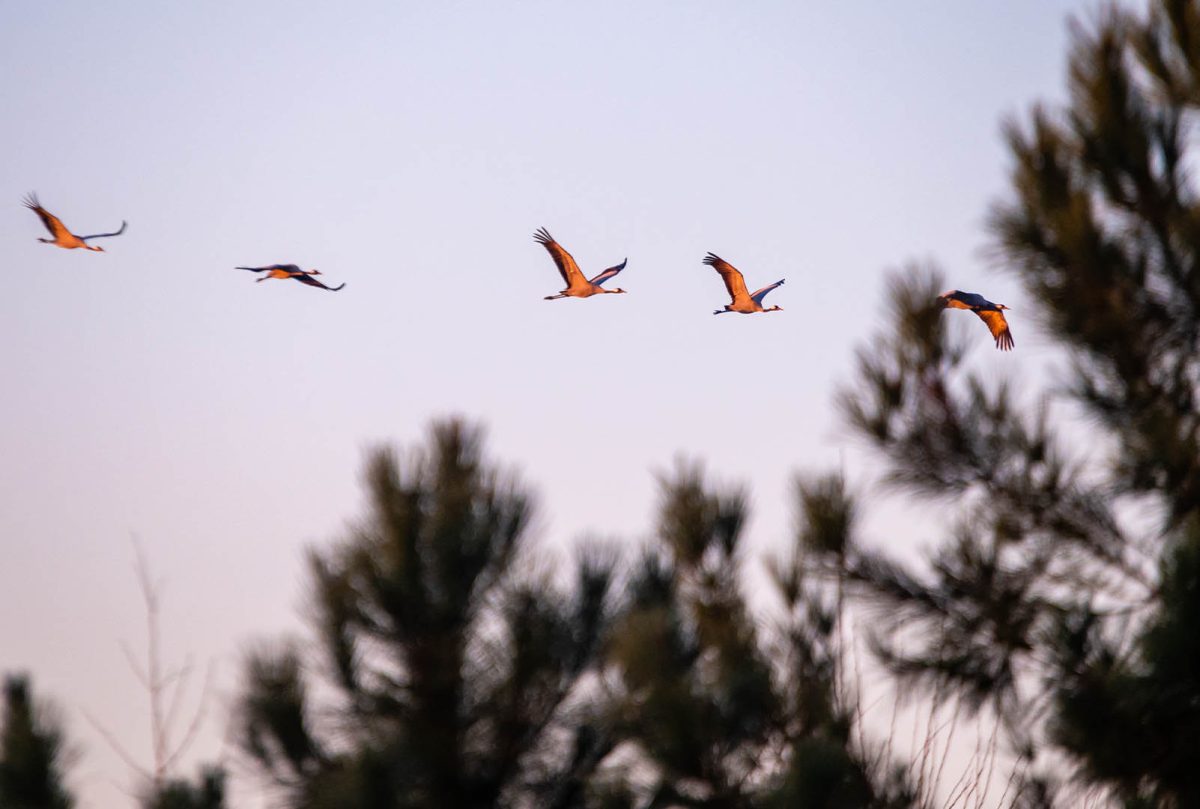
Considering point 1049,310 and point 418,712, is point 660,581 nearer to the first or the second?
point 418,712

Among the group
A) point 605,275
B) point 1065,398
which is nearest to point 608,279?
point 605,275

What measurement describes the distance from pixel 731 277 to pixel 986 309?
7.66 feet

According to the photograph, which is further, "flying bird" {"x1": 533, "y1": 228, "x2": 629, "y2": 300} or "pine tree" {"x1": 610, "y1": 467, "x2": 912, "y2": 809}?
"flying bird" {"x1": 533, "y1": 228, "x2": 629, "y2": 300}

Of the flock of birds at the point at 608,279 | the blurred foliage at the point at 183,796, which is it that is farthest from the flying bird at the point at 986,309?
the blurred foliage at the point at 183,796

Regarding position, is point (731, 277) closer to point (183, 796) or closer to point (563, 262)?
point (563, 262)

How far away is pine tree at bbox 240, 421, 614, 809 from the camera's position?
15.8ft

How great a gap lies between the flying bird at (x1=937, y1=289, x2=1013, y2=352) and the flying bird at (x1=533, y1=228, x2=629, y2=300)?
2186 millimetres

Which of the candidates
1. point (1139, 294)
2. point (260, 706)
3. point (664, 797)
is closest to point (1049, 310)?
point (1139, 294)

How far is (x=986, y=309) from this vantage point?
637 centimetres

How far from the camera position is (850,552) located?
5.15 m

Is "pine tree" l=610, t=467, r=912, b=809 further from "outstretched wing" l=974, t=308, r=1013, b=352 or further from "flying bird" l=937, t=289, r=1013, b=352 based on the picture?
"outstretched wing" l=974, t=308, r=1013, b=352

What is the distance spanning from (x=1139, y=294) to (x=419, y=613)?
9.46 ft

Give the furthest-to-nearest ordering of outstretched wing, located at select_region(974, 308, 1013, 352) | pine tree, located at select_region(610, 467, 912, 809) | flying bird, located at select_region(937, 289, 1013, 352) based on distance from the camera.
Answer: outstretched wing, located at select_region(974, 308, 1013, 352), flying bird, located at select_region(937, 289, 1013, 352), pine tree, located at select_region(610, 467, 912, 809)

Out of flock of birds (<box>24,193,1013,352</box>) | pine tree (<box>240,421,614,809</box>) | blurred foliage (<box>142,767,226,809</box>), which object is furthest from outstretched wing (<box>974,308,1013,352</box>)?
blurred foliage (<box>142,767,226,809</box>)
